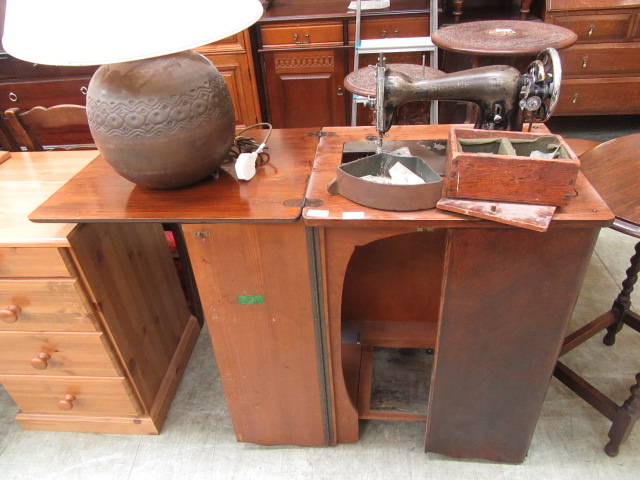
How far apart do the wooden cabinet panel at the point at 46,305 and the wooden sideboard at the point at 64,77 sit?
6.38 ft

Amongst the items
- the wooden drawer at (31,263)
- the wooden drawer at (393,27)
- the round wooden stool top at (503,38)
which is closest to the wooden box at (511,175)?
the wooden drawer at (31,263)

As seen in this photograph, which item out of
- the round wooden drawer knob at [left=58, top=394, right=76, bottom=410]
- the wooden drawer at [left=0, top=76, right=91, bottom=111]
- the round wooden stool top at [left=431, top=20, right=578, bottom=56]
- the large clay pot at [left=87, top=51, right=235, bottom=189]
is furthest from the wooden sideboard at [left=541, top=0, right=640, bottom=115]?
the round wooden drawer knob at [left=58, top=394, right=76, bottom=410]

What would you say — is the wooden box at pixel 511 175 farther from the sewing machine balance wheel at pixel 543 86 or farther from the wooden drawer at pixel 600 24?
the wooden drawer at pixel 600 24

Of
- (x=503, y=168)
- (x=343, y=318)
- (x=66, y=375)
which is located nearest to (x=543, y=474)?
(x=343, y=318)

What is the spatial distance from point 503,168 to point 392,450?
1024mm

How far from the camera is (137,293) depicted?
1538mm

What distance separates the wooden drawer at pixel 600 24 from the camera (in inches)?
112

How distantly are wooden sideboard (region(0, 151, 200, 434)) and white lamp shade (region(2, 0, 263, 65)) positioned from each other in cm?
52

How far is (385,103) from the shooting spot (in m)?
1.11

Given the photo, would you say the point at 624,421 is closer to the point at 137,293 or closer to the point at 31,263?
the point at 137,293

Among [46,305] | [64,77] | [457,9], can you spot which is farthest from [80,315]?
[457,9]

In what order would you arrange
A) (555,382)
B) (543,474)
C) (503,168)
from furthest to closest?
(555,382), (543,474), (503,168)

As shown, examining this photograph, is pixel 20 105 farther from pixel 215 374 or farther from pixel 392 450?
pixel 392 450

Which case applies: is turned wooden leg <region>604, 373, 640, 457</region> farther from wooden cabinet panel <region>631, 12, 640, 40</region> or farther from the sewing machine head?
wooden cabinet panel <region>631, 12, 640, 40</region>
